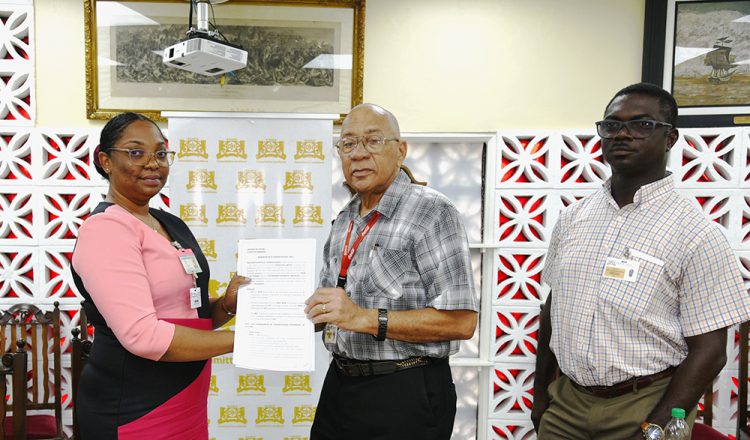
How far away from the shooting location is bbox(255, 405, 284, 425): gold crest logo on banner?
10.5 feet

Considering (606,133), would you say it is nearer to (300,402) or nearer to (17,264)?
(300,402)

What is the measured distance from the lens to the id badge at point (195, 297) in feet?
5.41

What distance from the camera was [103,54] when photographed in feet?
11.2

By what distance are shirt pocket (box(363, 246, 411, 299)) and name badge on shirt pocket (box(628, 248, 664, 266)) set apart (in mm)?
896

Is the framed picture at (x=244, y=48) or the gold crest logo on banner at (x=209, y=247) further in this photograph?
the framed picture at (x=244, y=48)

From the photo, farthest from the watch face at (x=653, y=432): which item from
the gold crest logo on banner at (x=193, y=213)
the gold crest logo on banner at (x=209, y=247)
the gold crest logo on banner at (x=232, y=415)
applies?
the gold crest logo on banner at (x=193, y=213)

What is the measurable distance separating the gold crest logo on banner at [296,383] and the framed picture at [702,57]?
3.42 metres

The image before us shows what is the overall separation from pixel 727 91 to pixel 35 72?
5.23 metres

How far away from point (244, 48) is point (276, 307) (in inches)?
106

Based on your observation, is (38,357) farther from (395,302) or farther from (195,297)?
(395,302)

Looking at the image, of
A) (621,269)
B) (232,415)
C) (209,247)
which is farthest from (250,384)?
(621,269)

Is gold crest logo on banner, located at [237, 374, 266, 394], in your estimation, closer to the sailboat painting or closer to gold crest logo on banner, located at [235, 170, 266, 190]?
gold crest logo on banner, located at [235, 170, 266, 190]

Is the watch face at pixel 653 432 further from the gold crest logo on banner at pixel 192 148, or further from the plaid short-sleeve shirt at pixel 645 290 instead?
the gold crest logo on banner at pixel 192 148

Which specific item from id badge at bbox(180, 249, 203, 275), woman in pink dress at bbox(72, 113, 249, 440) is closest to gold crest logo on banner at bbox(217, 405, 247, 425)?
woman in pink dress at bbox(72, 113, 249, 440)
